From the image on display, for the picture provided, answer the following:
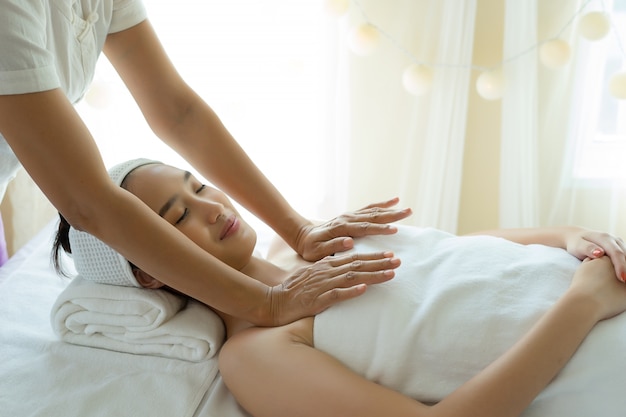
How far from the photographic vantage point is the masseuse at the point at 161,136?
1203mm

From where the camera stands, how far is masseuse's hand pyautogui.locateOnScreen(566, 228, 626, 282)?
56.5 inches

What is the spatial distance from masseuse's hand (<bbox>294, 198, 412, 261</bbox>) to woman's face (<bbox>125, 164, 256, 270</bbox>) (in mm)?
164

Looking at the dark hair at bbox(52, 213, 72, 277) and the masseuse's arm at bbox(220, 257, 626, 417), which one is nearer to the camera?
the masseuse's arm at bbox(220, 257, 626, 417)

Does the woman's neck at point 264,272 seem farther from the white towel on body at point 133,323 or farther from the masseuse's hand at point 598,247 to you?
the masseuse's hand at point 598,247

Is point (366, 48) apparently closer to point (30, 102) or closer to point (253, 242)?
point (253, 242)

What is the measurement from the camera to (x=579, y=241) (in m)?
1.56

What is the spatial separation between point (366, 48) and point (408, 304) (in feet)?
4.11

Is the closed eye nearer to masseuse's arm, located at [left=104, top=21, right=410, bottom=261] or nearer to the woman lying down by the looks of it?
the woman lying down

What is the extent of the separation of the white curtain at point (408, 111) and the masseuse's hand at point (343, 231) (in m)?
0.87

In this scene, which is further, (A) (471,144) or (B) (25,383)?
(A) (471,144)

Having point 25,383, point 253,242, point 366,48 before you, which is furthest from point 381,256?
point 366,48

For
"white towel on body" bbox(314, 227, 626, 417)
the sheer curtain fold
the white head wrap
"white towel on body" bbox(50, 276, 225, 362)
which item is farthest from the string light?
"white towel on body" bbox(50, 276, 225, 362)

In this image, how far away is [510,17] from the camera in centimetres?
239

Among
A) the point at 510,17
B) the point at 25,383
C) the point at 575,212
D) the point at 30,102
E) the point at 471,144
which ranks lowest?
the point at 25,383
